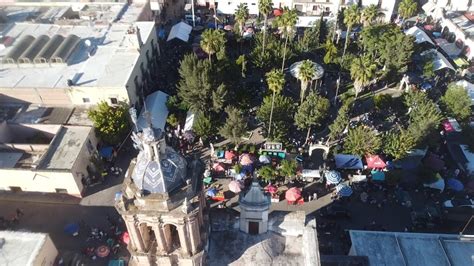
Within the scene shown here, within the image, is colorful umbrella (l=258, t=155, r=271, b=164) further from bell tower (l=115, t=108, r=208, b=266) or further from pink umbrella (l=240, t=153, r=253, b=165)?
bell tower (l=115, t=108, r=208, b=266)

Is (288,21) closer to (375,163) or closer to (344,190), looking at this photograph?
(375,163)

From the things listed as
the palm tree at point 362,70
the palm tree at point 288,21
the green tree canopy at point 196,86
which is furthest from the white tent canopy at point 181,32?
the palm tree at point 362,70

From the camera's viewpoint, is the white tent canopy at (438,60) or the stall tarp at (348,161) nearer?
the stall tarp at (348,161)

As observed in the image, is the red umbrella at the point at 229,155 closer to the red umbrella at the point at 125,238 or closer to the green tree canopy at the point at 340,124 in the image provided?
the green tree canopy at the point at 340,124

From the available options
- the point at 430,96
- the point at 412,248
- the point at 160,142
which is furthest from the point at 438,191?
the point at 160,142

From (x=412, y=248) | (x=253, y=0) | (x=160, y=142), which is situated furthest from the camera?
(x=253, y=0)

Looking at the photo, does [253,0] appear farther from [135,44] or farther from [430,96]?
[430,96]
